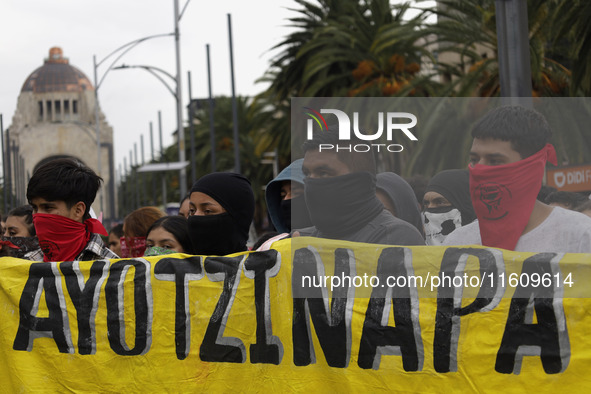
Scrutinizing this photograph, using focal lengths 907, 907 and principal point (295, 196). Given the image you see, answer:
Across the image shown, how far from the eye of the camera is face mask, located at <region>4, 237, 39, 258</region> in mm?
5325

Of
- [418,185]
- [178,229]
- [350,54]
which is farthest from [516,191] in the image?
[350,54]

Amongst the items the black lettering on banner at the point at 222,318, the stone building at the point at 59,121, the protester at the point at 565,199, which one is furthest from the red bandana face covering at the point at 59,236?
the stone building at the point at 59,121

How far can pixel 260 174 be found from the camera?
4659 cm

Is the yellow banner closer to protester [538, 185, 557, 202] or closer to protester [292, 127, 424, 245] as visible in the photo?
protester [292, 127, 424, 245]

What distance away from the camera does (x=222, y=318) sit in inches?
141

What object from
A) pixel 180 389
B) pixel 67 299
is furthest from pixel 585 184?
pixel 67 299

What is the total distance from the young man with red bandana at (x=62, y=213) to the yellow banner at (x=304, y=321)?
17cm

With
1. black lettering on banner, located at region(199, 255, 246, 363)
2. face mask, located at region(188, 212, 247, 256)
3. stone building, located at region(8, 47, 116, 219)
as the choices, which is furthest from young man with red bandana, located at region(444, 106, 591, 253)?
stone building, located at region(8, 47, 116, 219)

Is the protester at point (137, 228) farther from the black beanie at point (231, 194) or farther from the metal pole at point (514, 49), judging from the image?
the metal pole at point (514, 49)

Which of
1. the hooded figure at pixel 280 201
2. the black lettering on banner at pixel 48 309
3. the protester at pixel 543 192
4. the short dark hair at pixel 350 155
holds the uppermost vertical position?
the short dark hair at pixel 350 155

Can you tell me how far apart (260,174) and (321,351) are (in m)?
43.3

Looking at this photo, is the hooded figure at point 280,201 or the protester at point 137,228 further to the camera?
the protester at point 137,228

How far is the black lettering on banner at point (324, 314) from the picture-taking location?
338cm

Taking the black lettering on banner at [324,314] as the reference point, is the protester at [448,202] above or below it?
above
